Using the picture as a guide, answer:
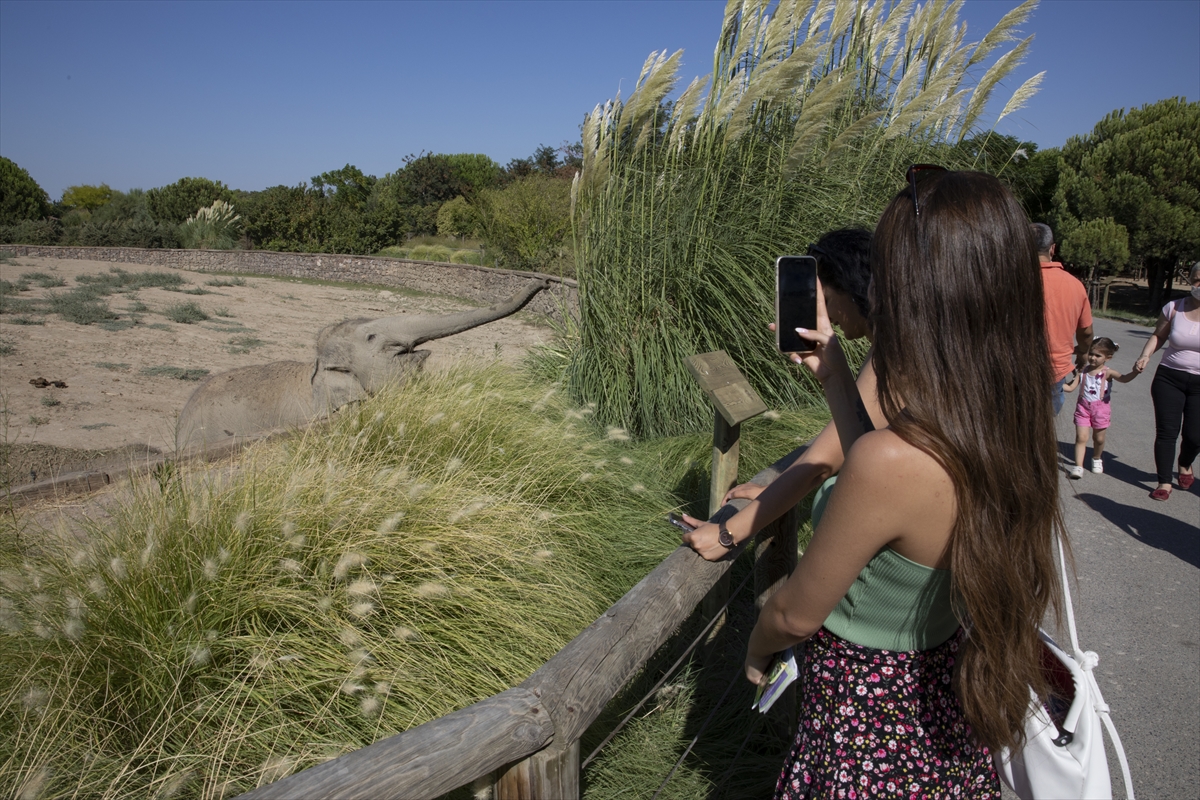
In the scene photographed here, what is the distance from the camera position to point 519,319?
632 inches

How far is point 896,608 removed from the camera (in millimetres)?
1442

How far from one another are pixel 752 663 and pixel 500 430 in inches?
107

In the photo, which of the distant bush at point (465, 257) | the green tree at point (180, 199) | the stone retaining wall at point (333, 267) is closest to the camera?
the stone retaining wall at point (333, 267)

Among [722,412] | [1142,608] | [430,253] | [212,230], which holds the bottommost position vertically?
[1142,608]

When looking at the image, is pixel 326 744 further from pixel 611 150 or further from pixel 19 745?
pixel 611 150

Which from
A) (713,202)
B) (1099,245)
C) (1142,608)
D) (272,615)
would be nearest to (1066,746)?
(272,615)

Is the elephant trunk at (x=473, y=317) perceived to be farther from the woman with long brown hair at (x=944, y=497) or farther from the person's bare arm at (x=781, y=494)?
the woman with long brown hair at (x=944, y=497)

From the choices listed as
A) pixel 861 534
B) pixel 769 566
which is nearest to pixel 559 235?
pixel 769 566

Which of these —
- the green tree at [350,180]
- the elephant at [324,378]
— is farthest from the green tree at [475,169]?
the elephant at [324,378]

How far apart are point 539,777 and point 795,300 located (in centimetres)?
121

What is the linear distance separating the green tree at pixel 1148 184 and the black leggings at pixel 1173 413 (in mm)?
21473

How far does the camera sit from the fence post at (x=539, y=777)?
1422mm

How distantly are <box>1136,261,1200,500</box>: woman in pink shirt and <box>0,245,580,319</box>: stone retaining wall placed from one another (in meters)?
13.2

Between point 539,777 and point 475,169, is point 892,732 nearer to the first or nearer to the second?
point 539,777
